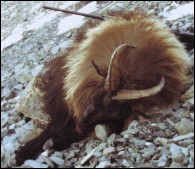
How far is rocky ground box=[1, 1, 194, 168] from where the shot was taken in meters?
3.47

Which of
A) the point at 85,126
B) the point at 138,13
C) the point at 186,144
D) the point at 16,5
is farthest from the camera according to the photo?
the point at 16,5

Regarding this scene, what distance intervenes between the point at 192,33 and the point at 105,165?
1.54 m

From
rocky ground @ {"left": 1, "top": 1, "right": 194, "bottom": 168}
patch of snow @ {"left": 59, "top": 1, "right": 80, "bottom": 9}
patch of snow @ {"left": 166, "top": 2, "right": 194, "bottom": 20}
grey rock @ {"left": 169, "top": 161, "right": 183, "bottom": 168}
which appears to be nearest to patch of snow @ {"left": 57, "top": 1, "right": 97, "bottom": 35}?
rocky ground @ {"left": 1, "top": 1, "right": 194, "bottom": 168}

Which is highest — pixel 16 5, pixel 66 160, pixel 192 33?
pixel 192 33

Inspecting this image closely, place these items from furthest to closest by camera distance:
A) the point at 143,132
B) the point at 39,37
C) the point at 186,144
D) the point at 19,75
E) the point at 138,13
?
the point at 39,37 → the point at 19,75 → the point at 138,13 → the point at 143,132 → the point at 186,144

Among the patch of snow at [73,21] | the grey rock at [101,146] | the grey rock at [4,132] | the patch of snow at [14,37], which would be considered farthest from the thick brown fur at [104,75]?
the patch of snow at [14,37]

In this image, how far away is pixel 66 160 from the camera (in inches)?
154

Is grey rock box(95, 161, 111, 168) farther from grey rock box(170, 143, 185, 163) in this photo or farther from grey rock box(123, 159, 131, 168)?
grey rock box(170, 143, 185, 163)

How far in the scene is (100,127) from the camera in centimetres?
402

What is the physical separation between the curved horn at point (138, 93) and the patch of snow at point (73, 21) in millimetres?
2945

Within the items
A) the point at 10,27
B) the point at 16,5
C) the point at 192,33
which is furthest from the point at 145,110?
the point at 16,5

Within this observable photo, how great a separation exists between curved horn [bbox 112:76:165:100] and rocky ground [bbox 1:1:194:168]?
8.1 inches

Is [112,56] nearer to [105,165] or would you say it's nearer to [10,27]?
[105,165]

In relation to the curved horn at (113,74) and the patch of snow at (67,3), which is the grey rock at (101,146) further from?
the patch of snow at (67,3)
